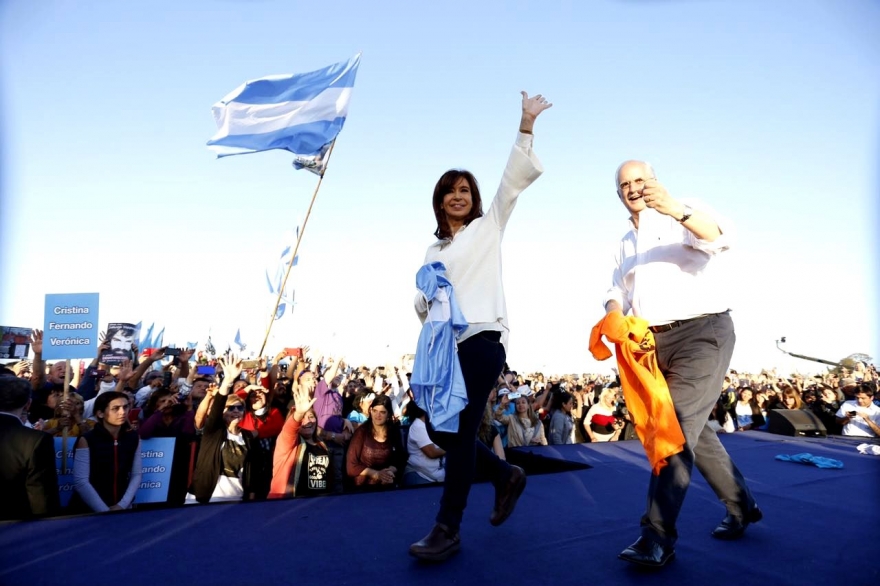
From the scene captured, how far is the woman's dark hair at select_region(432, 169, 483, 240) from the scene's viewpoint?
251cm

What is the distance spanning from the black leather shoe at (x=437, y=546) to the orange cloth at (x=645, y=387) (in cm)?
81

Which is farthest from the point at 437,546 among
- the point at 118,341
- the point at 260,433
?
the point at 118,341

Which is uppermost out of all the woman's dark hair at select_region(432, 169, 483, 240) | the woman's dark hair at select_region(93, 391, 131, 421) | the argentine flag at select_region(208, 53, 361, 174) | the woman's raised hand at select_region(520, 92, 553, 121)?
the argentine flag at select_region(208, 53, 361, 174)

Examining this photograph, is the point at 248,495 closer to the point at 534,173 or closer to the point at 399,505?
the point at 399,505

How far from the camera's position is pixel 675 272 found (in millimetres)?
2287

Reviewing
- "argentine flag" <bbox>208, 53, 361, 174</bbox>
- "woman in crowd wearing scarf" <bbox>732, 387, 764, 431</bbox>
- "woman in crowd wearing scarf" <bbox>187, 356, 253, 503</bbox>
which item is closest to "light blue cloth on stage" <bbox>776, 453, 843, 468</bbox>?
"woman in crowd wearing scarf" <bbox>187, 356, 253, 503</bbox>

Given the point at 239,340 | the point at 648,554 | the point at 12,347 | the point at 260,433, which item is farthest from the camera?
the point at 239,340

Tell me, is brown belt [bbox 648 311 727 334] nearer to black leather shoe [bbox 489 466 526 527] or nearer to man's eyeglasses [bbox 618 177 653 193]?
man's eyeglasses [bbox 618 177 653 193]

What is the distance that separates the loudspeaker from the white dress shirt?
5.55 m

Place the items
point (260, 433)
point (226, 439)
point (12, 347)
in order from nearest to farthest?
point (226, 439) < point (260, 433) < point (12, 347)

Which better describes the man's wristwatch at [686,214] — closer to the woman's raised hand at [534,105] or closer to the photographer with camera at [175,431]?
the woman's raised hand at [534,105]

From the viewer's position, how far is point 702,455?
91.7 inches

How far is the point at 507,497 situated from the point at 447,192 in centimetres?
136

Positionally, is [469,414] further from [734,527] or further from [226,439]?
[226,439]
